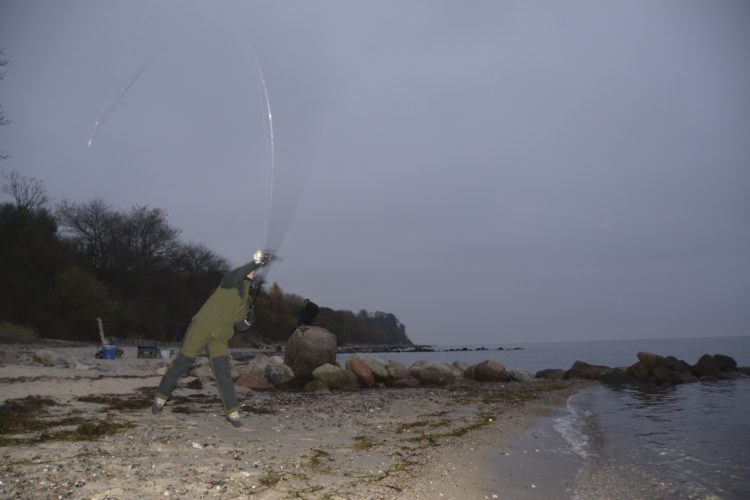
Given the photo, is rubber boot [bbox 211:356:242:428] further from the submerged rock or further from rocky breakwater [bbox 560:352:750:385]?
the submerged rock

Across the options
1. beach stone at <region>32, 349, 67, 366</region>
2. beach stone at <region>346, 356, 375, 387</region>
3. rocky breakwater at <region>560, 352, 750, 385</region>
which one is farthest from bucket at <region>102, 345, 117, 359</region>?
rocky breakwater at <region>560, 352, 750, 385</region>

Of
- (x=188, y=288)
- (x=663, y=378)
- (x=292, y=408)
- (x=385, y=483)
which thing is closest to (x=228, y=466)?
(x=385, y=483)

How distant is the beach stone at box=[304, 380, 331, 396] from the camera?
47.4 ft

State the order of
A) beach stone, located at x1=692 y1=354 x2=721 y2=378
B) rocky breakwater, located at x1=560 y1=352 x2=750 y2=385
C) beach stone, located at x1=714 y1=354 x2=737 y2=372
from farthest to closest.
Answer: beach stone, located at x1=714 y1=354 x2=737 y2=372
beach stone, located at x1=692 y1=354 x2=721 y2=378
rocky breakwater, located at x1=560 y1=352 x2=750 y2=385

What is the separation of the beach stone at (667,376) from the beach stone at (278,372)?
17.4 m

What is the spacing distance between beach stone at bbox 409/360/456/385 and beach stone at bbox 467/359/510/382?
1.67m

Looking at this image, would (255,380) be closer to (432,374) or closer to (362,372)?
(362,372)

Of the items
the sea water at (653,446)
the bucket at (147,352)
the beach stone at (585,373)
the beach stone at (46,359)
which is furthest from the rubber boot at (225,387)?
the beach stone at (585,373)

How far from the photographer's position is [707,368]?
2483 cm

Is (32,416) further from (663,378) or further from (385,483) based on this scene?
(663,378)

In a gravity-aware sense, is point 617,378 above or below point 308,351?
below

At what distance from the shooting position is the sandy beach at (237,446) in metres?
4.44

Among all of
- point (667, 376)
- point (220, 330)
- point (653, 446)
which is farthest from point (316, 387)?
point (667, 376)

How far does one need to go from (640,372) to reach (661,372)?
93 cm
